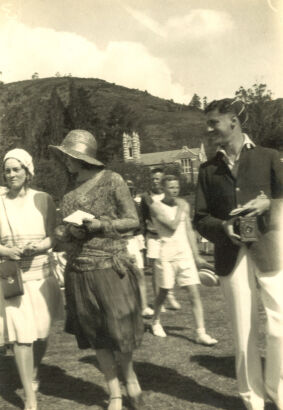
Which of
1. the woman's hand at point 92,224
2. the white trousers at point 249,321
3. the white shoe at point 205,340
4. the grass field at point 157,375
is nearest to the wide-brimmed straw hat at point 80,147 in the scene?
the woman's hand at point 92,224

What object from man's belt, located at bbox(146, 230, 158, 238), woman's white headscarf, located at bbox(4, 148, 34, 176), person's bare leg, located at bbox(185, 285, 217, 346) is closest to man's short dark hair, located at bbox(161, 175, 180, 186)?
man's belt, located at bbox(146, 230, 158, 238)

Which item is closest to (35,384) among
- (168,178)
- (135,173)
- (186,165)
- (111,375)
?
(111,375)

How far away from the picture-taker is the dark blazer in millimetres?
3424

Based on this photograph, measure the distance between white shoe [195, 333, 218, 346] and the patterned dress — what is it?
174 centimetres

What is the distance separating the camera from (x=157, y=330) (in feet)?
20.1

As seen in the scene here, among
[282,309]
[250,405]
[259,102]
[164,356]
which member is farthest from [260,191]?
[259,102]

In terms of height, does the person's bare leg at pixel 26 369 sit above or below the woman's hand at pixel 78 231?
below

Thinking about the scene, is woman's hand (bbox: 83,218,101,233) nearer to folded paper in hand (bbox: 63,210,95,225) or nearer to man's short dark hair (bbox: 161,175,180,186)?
folded paper in hand (bbox: 63,210,95,225)

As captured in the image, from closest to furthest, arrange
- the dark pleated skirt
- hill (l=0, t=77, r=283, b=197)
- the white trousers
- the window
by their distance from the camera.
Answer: the white trousers < the dark pleated skirt < hill (l=0, t=77, r=283, b=197) < the window

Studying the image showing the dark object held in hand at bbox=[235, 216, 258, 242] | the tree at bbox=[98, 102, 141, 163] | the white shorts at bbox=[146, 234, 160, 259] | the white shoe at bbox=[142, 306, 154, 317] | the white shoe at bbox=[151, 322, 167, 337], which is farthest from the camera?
the tree at bbox=[98, 102, 141, 163]

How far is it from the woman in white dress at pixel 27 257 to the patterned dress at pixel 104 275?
364 millimetres

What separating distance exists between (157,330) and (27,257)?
7.57ft

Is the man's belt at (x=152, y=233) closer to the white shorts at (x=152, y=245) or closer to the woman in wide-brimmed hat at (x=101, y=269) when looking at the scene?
the white shorts at (x=152, y=245)

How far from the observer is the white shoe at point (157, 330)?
20.0 feet
